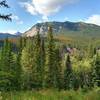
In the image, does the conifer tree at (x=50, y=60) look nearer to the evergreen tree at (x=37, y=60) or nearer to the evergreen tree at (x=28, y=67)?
the evergreen tree at (x=37, y=60)

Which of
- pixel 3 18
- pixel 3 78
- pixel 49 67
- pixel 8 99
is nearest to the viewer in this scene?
pixel 8 99

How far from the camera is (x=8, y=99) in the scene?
25.8 feet

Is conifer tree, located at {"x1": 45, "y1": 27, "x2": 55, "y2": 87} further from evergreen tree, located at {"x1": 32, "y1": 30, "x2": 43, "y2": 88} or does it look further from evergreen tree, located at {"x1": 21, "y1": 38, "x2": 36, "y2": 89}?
evergreen tree, located at {"x1": 21, "y1": 38, "x2": 36, "y2": 89}

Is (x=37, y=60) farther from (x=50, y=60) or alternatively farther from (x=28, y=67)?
(x=50, y=60)

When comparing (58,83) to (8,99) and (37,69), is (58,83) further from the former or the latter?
(8,99)

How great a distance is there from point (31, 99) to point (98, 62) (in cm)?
5954

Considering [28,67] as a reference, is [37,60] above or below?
above

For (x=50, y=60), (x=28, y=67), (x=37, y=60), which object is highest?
(x=37, y=60)

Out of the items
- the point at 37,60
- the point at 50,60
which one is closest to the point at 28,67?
the point at 37,60

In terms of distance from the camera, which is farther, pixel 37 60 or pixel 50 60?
pixel 37 60

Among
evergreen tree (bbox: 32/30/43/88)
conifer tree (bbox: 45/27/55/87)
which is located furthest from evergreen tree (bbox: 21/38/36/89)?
conifer tree (bbox: 45/27/55/87)

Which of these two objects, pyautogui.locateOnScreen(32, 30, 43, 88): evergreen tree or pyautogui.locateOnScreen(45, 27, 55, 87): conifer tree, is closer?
pyautogui.locateOnScreen(45, 27, 55, 87): conifer tree

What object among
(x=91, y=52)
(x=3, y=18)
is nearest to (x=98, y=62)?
(x=3, y=18)

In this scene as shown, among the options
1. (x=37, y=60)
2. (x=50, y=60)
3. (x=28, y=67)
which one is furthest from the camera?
(x=28, y=67)
